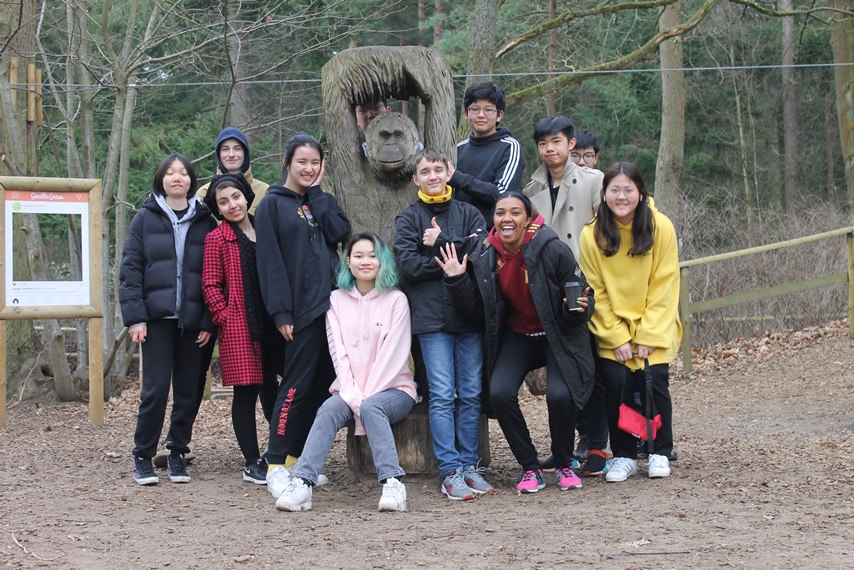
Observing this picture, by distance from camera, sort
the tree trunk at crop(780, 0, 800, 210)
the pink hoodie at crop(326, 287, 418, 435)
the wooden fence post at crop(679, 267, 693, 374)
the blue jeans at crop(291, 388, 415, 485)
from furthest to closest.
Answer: the tree trunk at crop(780, 0, 800, 210), the wooden fence post at crop(679, 267, 693, 374), the pink hoodie at crop(326, 287, 418, 435), the blue jeans at crop(291, 388, 415, 485)

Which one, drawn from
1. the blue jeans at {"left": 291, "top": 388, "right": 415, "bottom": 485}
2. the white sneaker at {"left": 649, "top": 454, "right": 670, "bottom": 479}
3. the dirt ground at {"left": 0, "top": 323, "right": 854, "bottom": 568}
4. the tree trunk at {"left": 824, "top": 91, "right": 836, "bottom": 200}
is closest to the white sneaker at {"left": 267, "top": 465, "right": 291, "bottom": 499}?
the dirt ground at {"left": 0, "top": 323, "right": 854, "bottom": 568}

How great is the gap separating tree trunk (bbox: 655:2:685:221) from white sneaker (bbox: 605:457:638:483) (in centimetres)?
1064

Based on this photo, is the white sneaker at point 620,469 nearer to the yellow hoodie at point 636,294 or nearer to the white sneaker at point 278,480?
the yellow hoodie at point 636,294

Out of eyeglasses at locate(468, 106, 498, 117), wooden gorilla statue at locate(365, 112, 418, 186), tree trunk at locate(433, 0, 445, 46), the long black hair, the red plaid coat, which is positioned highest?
tree trunk at locate(433, 0, 445, 46)

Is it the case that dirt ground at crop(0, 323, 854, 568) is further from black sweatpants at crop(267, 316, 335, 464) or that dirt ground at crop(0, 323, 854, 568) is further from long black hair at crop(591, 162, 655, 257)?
long black hair at crop(591, 162, 655, 257)

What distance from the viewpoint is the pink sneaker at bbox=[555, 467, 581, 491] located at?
179 inches

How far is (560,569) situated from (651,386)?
1651 mm

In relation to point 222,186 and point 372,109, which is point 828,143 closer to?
point 372,109

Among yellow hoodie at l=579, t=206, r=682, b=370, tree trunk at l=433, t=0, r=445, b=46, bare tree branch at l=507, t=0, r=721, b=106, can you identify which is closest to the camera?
yellow hoodie at l=579, t=206, r=682, b=370

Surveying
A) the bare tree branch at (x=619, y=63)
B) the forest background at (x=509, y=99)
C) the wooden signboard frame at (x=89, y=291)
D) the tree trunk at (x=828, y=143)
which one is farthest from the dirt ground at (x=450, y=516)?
the tree trunk at (x=828, y=143)

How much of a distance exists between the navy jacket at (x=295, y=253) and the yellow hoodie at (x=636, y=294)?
1.40 meters

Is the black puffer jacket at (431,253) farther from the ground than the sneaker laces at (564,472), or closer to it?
farther from the ground

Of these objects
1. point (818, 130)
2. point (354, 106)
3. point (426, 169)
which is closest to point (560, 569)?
point (426, 169)

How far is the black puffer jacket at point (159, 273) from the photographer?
487 centimetres
